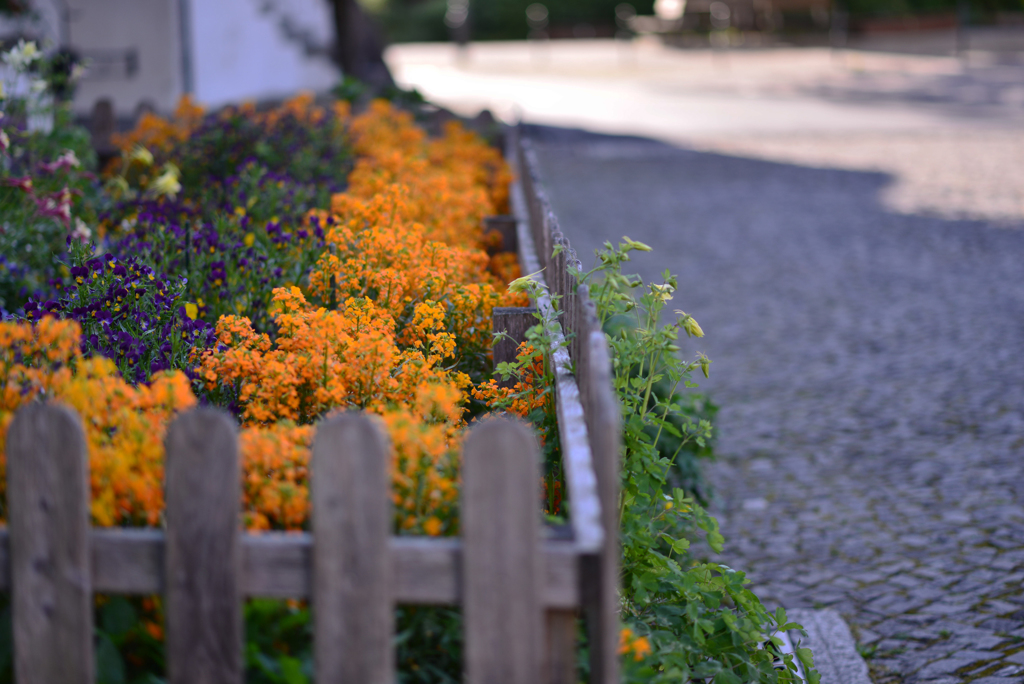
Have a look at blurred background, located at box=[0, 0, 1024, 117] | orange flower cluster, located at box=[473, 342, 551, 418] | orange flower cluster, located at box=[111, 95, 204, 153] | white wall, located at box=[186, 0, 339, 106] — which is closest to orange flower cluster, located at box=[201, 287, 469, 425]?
orange flower cluster, located at box=[473, 342, 551, 418]

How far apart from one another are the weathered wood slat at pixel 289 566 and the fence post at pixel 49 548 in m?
0.04

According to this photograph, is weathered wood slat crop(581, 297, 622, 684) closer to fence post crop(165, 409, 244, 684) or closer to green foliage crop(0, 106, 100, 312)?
fence post crop(165, 409, 244, 684)

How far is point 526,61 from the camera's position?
32438 millimetres

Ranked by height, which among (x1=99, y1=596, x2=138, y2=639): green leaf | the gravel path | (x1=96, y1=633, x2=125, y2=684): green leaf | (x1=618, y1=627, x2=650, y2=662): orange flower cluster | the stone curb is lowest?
the stone curb

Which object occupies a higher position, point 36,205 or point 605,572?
point 36,205

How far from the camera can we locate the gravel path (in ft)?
10.5

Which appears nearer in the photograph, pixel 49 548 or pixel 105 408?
pixel 49 548

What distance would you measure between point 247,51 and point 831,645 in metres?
9.91

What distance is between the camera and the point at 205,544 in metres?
1.65

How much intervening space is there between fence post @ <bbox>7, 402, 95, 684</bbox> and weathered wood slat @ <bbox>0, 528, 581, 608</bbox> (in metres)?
0.04

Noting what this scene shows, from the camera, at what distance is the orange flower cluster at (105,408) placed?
5.97ft

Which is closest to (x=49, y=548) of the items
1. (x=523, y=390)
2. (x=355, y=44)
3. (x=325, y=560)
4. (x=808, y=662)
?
(x=325, y=560)

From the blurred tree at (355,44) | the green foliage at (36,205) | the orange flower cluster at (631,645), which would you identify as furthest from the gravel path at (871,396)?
the blurred tree at (355,44)

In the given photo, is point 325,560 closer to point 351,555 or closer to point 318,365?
point 351,555
